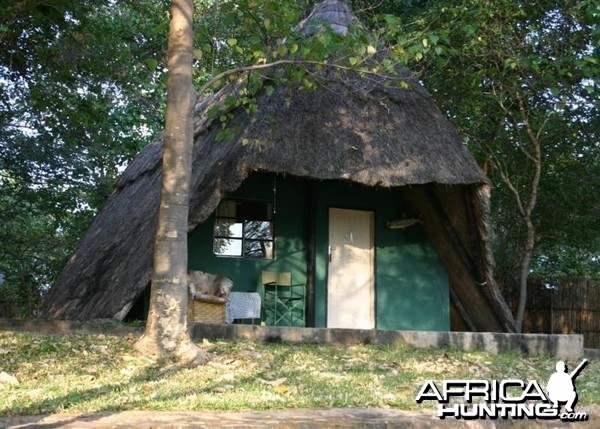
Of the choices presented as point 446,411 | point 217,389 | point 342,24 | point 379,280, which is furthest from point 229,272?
point 446,411

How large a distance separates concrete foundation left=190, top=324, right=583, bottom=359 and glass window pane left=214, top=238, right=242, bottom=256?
3018 millimetres

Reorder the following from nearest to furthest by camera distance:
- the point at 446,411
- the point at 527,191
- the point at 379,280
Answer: the point at 446,411 → the point at 379,280 → the point at 527,191

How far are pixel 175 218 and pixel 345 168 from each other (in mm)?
4000

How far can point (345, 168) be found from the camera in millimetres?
10258

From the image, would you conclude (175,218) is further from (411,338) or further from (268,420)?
(411,338)

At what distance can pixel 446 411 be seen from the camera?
4.66m

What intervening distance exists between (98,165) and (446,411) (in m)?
13.6

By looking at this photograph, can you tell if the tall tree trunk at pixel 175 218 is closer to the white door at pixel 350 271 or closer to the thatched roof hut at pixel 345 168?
the thatched roof hut at pixel 345 168

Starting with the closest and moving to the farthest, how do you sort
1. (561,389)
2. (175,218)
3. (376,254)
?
(561,389), (175,218), (376,254)

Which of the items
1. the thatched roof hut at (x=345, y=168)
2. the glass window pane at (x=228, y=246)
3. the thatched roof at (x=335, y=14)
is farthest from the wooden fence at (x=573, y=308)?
the glass window pane at (x=228, y=246)

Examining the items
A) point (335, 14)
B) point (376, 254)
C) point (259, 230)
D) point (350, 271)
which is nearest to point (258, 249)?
point (259, 230)

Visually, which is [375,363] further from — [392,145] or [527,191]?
[527,191]

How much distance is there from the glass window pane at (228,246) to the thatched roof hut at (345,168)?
3.33 feet

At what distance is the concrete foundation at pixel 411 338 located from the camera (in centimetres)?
827
